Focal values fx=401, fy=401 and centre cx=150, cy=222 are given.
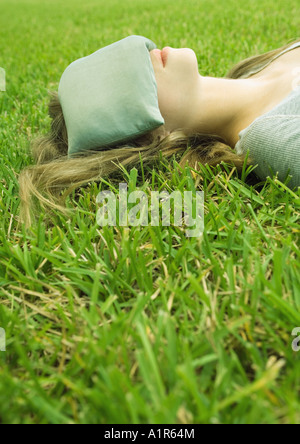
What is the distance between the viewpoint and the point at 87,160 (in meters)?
1.69

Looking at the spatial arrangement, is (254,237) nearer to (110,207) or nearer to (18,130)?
(110,207)

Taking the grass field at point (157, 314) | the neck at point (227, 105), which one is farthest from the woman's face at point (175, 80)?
the grass field at point (157, 314)

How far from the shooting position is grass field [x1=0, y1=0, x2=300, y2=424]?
29.0 inches

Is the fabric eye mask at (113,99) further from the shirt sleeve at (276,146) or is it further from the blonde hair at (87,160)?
the shirt sleeve at (276,146)

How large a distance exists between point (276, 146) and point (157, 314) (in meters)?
0.83

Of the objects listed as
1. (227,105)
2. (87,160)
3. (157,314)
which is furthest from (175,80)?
(157,314)

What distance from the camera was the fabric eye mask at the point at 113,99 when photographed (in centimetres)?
166

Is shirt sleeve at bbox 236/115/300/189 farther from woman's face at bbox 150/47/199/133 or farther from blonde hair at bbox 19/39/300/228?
woman's face at bbox 150/47/199/133

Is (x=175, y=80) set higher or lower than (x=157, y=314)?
higher

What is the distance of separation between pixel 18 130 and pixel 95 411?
1913 millimetres

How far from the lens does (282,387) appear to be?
74cm

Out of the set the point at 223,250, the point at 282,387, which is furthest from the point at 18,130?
the point at 282,387

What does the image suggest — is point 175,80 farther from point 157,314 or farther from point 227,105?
point 157,314

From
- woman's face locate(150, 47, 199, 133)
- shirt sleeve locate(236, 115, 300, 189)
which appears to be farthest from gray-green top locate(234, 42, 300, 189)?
woman's face locate(150, 47, 199, 133)
